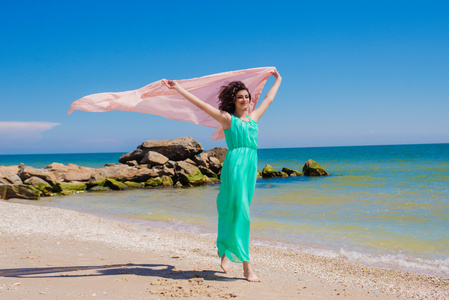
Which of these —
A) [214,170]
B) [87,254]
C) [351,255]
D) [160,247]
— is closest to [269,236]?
[351,255]

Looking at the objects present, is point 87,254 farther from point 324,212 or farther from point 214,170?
point 214,170

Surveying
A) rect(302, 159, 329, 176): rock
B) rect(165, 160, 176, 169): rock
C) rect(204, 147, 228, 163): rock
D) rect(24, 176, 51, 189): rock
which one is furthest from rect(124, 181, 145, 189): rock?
rect(302, 159, 329, 176): rock

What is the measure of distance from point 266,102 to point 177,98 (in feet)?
5.80

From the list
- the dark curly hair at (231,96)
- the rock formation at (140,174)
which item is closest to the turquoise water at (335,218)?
the rock formation at (140,174)

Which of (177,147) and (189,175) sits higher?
(177,147)

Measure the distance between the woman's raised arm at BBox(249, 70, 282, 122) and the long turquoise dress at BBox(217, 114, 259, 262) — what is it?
18 centimetres

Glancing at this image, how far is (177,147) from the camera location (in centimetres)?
2728

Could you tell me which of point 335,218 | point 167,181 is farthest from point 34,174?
point 335,218

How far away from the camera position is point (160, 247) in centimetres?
732

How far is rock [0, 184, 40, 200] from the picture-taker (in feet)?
55.8

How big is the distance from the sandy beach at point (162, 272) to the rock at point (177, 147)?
18621 mm

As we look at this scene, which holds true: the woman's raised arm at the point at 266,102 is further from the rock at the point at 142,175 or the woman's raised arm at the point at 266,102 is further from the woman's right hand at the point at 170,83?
the rock at the point at 142,175

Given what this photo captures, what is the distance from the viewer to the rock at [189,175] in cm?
2389

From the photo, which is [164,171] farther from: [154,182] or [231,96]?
[231,96]
